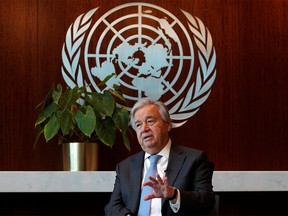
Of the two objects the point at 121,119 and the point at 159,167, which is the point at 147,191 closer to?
the point at 159,167

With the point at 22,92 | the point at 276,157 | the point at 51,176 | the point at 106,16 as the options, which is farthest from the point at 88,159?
the point at 276,157

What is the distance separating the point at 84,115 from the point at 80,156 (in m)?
0.35

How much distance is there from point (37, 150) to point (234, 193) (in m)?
1.71

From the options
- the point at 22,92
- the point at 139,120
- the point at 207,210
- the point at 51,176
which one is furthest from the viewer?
the point at 22,92

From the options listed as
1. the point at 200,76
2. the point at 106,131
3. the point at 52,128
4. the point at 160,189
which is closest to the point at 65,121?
the point at 52,128

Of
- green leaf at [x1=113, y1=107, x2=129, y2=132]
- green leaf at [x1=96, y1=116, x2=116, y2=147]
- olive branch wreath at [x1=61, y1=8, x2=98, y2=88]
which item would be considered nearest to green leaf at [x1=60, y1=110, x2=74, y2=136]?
green leaf at [x1=96, y1=116, x2=116, y2=147]

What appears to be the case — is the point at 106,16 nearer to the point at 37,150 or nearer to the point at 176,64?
the point at 176,64

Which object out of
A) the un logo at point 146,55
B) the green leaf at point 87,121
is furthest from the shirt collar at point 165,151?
the un logo at point 146,55

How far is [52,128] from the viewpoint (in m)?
4.69

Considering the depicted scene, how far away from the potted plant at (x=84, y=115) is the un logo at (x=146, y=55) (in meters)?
0.31

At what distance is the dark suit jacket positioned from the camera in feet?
10.5

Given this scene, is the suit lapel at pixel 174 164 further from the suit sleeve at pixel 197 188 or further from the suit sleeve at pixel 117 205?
the suit sleeve at pixel 117 205

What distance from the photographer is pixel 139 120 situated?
11.6 feet

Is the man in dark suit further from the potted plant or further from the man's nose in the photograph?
the potted plant
